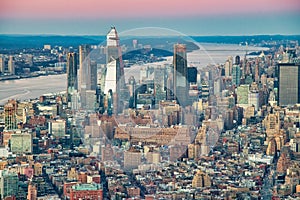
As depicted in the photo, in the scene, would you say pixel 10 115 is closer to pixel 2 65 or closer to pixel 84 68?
pixel 84 68

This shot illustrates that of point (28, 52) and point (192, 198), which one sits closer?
point (192, 198)

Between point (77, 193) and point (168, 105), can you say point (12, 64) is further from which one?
point (77, 193)

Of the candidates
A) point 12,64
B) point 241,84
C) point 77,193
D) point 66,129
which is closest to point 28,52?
point 12,64

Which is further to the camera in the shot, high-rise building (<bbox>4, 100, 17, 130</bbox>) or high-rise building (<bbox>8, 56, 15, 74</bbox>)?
high-rise building (<bbox>8, 56, 15, 74</bbox>)

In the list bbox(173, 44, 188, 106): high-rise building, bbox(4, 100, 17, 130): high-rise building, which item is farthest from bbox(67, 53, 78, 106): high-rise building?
bbox(173, 44, 188, 106): high-rise building

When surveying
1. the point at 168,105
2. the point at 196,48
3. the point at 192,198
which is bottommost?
the point at 192,198

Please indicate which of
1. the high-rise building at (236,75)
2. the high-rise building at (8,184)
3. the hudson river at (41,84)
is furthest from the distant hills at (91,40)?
the high-rise building at (8,184)

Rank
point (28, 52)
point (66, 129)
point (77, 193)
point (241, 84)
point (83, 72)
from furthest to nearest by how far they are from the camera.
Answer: point (241, 84), point (28, 52), point (83, 72), point (66, 129), point (77, 193)

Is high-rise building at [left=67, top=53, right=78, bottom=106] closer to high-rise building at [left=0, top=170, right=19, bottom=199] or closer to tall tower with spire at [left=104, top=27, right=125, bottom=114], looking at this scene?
tall tower with spire at [left=104, top=27, right=125, bottom=114]
